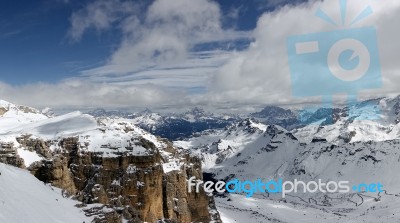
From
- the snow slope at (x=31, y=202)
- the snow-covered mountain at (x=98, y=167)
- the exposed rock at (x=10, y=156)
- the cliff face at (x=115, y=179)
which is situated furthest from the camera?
the cliff face at (x=115, y=179)

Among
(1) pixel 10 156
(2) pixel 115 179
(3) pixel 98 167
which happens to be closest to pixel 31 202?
(1) pixel 10 156

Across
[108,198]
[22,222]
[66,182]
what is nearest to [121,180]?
[108,198]

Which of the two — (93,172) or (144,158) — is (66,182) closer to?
(93,172)

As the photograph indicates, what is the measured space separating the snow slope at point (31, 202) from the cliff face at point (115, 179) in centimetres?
622

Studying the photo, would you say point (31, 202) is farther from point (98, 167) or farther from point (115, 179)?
point (115, 179)

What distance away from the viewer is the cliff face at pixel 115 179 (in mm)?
99438

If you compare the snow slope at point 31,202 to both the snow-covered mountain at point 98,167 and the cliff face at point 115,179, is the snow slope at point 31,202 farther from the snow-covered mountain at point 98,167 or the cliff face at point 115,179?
the cliff face at point 115,179

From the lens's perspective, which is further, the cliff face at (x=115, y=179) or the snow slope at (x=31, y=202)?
the cliff face at (x=115, y=179)

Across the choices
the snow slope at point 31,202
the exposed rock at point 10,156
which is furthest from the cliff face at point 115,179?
the snow slope at point 31,202

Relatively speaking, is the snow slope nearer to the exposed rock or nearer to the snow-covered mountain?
the snow-covered mountain

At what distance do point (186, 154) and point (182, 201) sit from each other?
79.3 ft

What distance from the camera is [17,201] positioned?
65125 mm

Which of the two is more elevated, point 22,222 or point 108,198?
point 22,222

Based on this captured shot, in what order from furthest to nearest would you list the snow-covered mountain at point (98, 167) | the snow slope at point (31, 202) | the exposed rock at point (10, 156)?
the snow-covered mountain at point (98, 167) < the exposed rock at point (10, 156) < the snow slope at point (31, 202)
